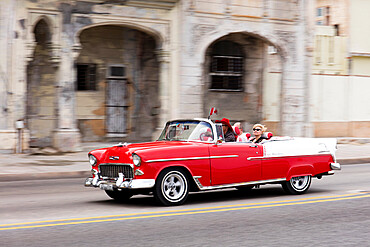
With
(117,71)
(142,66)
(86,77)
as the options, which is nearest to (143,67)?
(142,66)

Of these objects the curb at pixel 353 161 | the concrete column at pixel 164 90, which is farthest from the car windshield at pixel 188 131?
the concrete column at pixel 164 90

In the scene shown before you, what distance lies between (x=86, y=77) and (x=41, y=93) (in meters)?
1.90

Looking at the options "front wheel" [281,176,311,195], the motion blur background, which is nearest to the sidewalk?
the motion blur background

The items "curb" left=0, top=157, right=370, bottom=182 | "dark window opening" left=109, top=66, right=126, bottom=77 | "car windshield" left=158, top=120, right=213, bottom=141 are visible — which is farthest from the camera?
"dark window opening" left=109, top=66, right=126, bottom=77

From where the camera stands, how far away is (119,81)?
919 inches

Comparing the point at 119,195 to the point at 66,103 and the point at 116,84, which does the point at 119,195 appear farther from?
the point at 116,84

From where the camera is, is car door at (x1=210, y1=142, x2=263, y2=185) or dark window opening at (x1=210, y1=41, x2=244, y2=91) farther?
dark window opening at (x1=210, y1=41, x2=244, y2=91)

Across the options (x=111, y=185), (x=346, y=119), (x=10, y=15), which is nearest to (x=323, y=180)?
(x=111, y=185)

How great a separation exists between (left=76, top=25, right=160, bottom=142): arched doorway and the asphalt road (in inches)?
429

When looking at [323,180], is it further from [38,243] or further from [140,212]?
[38,243]

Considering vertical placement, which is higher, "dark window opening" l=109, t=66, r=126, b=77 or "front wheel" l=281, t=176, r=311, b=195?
"dark window opening" l=109, t=66, r=126, b=77

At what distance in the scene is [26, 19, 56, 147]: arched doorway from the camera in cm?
2138

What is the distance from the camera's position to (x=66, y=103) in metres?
19.9

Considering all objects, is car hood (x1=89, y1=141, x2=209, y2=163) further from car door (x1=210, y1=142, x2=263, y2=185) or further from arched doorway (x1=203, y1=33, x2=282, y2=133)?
arched doorway (x1=203, y1=33, x2=282, y2=133)
